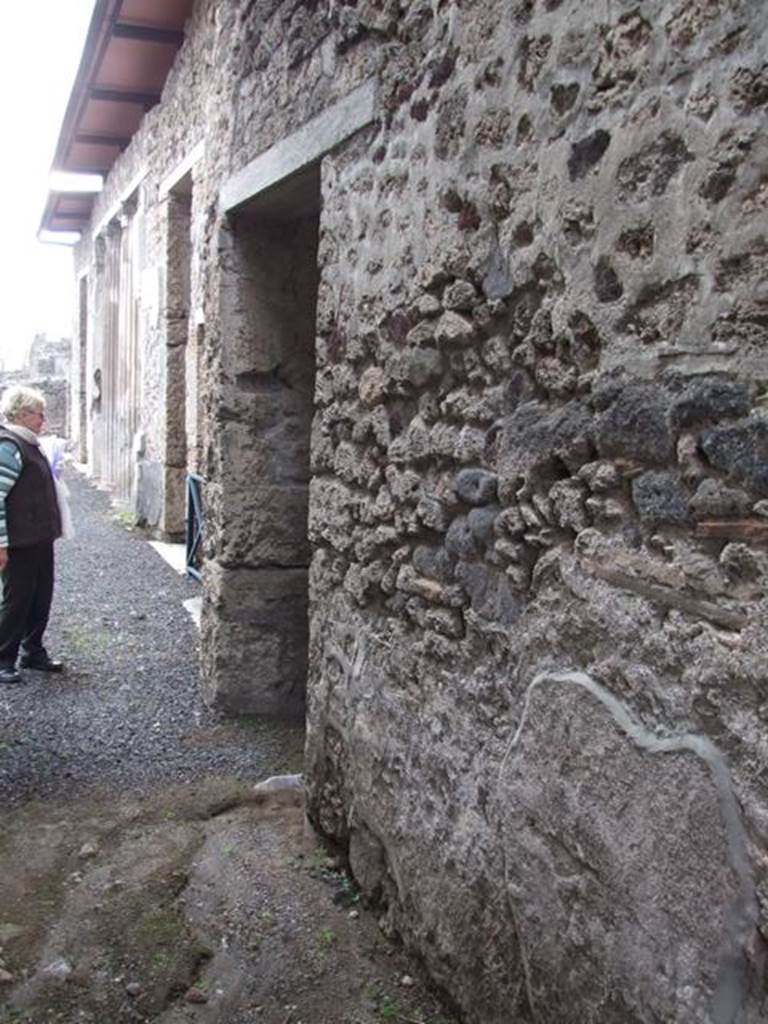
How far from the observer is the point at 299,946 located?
2.78m

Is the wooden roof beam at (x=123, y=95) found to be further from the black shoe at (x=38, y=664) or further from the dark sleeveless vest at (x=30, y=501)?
the black shoe at (x=38, y=664)

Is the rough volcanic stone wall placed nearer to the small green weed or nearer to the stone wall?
the stone wall

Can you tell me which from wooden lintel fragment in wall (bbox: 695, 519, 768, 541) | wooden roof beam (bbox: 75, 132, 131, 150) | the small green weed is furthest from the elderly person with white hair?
wooden roof beam (bbox: 75, 132, 131, 150)

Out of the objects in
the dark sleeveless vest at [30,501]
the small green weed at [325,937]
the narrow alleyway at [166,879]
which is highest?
the dark sleeveless vest at [30,501]

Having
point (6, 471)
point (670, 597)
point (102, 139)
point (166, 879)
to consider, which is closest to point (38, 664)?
point (6, 471)

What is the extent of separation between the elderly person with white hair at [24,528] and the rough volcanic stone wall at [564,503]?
8.36ft

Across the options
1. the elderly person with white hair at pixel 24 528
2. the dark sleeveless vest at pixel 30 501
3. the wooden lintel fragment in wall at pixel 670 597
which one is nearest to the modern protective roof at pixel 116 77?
the elderly person with white hair at pixel 24 528

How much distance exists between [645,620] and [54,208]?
46.9ft

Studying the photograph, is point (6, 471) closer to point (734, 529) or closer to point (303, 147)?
point (303, 147)

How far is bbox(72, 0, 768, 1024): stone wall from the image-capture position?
63.1 inches

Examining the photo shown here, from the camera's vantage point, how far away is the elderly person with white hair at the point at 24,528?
16.4 feet

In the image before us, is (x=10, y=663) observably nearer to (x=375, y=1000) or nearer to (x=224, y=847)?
(x=224, y=847)

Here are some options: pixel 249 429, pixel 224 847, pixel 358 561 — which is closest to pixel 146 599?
pixel 249 429

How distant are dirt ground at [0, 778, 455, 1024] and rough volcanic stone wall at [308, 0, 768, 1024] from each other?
0.16 meters
